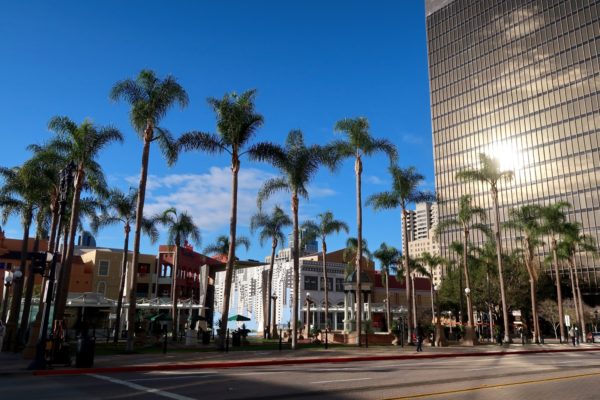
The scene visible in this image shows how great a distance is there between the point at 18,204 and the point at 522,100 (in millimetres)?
102255

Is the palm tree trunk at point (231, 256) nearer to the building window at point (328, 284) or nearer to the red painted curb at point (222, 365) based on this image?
the red painted curb at point (222, 365)

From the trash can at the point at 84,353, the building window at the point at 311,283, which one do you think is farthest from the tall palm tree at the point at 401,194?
the building window at the point at 311,283

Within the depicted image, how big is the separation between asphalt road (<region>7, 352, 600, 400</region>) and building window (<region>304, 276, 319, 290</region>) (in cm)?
6463

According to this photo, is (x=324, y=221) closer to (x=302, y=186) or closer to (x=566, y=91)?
(x=302, y=186)

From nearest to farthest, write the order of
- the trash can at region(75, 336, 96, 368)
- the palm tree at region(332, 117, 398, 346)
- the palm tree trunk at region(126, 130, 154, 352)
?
the trash can at region(75, 336, 96, 368), the palm tree trunk at region(126, 130, 154, 352), the palm tree at region(332, 117, 398, 346)

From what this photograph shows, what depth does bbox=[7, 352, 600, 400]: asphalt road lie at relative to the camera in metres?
11.3

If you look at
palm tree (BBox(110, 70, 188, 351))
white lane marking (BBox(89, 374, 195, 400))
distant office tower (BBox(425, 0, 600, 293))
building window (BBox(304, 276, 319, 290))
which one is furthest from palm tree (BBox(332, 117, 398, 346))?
distant office tower (BBox(425, 0, 600, 293))

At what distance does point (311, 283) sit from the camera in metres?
82.0

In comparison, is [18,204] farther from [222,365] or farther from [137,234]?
[222,365]

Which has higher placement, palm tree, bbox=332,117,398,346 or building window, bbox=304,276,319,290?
palm tree, bbox=332,117,398,346

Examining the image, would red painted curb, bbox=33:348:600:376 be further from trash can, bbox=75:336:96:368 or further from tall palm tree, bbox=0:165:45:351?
tall palm tree, bbox=0:165:45:351

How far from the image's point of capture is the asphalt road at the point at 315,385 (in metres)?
11.3

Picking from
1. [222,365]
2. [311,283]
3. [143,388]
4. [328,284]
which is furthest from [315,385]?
[328,284]

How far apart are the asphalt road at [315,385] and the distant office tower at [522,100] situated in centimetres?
9225
